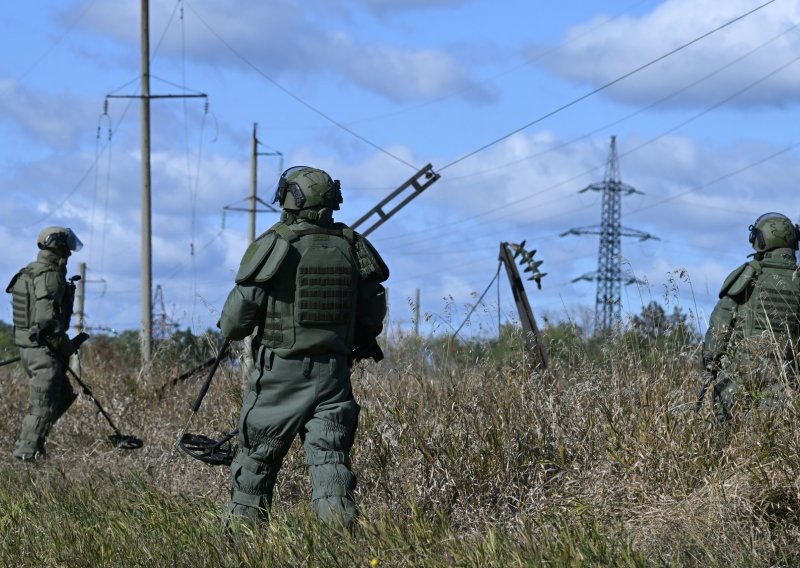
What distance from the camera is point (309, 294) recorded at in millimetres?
6734

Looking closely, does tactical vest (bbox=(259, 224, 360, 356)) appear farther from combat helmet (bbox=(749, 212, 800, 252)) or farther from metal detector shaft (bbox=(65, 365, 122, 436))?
metal detector shaft (bbox=(65, 365, 122, 436))

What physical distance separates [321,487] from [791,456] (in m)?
2.21

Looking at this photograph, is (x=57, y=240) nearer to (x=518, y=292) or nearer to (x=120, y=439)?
(x=120, y=439)

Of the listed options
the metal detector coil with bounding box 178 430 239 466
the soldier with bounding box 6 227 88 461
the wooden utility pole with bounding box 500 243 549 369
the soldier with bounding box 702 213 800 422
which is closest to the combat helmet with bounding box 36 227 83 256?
the soldier with bounding box 6 227 88 461

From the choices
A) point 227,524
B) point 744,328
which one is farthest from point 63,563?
point 744,328

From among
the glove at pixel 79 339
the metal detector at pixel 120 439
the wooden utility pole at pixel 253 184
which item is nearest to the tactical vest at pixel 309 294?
the metal detector at pixel 120 439

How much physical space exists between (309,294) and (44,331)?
196 inches

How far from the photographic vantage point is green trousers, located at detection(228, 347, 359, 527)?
6.73 m

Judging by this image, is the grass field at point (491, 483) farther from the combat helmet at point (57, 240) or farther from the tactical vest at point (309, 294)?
the combat helmet at point (57, 240)

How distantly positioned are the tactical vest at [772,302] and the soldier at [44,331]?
5.31 meters

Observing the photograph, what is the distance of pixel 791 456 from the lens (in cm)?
635

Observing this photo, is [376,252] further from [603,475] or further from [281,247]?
[603,475]

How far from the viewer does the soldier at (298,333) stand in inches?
265

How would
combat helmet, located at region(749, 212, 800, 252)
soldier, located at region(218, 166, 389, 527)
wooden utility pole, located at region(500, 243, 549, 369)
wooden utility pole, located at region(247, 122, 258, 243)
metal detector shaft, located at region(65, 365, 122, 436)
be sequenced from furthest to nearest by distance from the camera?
wooden utility pole, located at region(247, 122, 258, 243) < metal detector shaft, located at region(65, 365, 122, 436) < wooden utility pole, located at region(500, 243, 549, 369) < combat helmet, located at region(749, 212, 800, 252) < soldier, located at region(218, 166, 389, 527)
